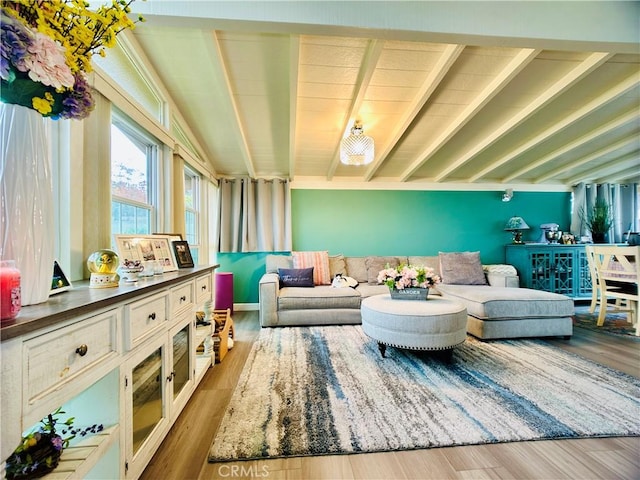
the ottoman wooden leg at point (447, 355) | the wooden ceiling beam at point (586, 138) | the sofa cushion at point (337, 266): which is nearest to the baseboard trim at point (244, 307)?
the sofa cushion at point (337, 266)

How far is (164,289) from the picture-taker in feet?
4.51

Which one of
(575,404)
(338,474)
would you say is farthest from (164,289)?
(575,404)

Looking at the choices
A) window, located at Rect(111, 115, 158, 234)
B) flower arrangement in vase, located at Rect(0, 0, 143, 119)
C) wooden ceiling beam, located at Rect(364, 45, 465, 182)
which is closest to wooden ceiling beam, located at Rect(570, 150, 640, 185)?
wooden ceiling beam, located at Rect(364, 45, 465, 182)

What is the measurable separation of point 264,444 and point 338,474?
0.41 metres

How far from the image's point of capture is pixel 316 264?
12.8 feet

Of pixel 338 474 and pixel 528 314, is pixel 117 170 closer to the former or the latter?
pixel 338 474

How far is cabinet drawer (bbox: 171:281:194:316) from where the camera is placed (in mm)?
1503

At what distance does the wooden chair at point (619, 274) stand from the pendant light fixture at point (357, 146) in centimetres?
306

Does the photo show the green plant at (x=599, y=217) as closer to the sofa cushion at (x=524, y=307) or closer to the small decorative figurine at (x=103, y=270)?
the sofa cushion at (x=524, y=307)

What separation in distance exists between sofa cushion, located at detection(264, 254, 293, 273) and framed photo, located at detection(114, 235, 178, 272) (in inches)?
82.8

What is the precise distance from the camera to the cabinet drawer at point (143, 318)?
105cm

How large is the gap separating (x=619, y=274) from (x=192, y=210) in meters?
5.37

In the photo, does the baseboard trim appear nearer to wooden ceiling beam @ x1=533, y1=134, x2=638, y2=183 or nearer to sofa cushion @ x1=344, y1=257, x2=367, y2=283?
sofa cushion @ x1=344, y1=257, x2=367, y2=283

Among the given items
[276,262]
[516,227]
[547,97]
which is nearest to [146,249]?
[276,262]
